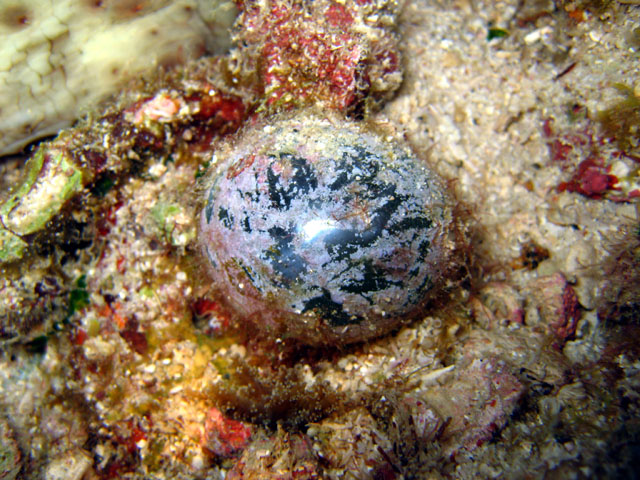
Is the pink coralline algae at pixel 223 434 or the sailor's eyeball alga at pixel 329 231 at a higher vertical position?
the sailor's eyeball alga at pixel 329 231

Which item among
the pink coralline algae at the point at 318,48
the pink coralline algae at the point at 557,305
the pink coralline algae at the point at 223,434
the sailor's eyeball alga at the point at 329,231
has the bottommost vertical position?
the pink coralline algae at the point at 223,434

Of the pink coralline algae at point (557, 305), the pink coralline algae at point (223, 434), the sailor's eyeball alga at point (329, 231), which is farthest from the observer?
the pink coralline algae at point (223, 434)

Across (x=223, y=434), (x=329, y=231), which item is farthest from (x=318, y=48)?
(x=223, y=434)

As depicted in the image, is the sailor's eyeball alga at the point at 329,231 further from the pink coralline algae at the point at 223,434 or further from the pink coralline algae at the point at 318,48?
the pink coralline algae at the point at 223,434

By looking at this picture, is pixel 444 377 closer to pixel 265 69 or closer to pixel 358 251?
pixel 358 251

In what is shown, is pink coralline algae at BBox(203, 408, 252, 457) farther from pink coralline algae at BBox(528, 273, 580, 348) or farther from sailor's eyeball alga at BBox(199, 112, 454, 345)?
pink coralline algae at BBox(528, 273, 580, 348)

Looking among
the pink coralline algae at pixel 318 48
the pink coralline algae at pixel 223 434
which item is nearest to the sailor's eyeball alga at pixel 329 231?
the pink coralline algae at pixel 318 48

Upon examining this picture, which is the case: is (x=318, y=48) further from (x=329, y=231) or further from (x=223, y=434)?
(x=223, y=434)

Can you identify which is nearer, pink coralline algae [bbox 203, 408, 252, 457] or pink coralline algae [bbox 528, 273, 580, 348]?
pink coralline algae [bbox 528, 273, 580, 348]

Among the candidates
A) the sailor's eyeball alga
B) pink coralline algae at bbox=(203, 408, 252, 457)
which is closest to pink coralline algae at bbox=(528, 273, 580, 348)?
the sailor's eyeball alga
